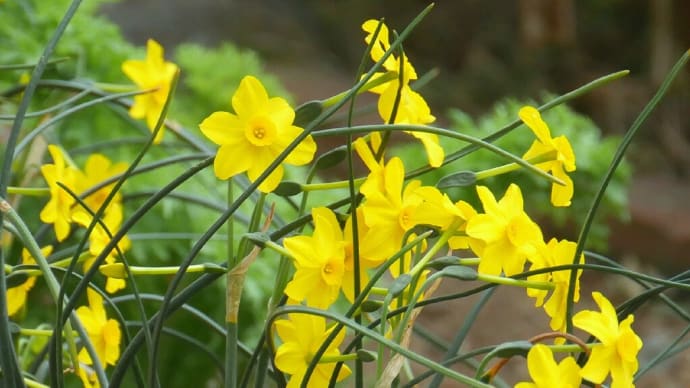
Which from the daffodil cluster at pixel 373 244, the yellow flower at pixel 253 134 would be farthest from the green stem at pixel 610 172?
the yellow flower at pixel 253 134

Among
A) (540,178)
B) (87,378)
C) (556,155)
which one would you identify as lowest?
(87,378)

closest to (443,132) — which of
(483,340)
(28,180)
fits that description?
(28,180)

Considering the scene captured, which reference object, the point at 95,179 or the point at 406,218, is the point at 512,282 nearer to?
the point at 406,218

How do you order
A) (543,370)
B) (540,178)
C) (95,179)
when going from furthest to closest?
(540,178) → (95,179) → (543,370)

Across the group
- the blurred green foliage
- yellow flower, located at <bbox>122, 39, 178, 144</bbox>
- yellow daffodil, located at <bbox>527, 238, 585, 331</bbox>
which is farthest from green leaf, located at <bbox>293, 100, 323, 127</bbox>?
the blurred green foliage

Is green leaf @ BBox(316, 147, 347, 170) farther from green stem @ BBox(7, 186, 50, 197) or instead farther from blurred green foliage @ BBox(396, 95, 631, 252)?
blurred green foliage @ BBox(396, 95, 631, 252)

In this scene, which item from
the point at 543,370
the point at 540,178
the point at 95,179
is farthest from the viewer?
the point at 540,178

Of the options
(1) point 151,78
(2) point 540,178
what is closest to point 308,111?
(1) point 151,78
